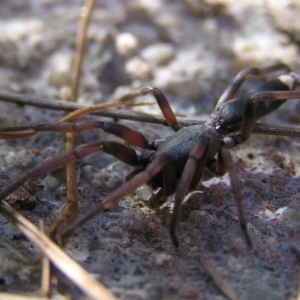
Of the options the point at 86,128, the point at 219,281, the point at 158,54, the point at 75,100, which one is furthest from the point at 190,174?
the point at 158,54

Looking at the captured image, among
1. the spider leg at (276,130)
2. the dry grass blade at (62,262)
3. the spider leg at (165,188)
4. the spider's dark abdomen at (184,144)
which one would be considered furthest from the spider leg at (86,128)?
the spider leg at (276,130)

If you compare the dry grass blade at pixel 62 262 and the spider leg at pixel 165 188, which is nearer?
the dry grass blade at pixel 62 262

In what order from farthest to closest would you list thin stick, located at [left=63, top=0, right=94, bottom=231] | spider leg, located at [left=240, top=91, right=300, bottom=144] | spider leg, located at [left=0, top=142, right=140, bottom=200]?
1. spider leg, located at [left=240, top=91, right=300, bottom=144]
2. thin stick, located at [left=63, top=0, right=94, bottom=231]
3. spider leg, located at [left=0, top=142, right=140, bottom=200]

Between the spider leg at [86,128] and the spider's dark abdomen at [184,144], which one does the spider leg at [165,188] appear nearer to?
the spider's dark abdomen at [184,144]

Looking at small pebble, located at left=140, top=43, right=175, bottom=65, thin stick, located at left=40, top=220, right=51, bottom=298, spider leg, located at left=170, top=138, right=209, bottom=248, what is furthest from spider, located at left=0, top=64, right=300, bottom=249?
small pebble, located at left=140, top=43, right=175, bottom=65

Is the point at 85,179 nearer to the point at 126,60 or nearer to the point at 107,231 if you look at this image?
the point at 107,231

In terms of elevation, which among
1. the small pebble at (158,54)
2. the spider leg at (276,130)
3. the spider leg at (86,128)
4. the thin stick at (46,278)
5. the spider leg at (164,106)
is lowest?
the thin stick at (46,278)

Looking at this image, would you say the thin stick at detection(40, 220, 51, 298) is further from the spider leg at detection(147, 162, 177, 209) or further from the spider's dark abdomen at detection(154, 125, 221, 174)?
the spider's dark abdomen at detection(154, 125, 221, 174)
